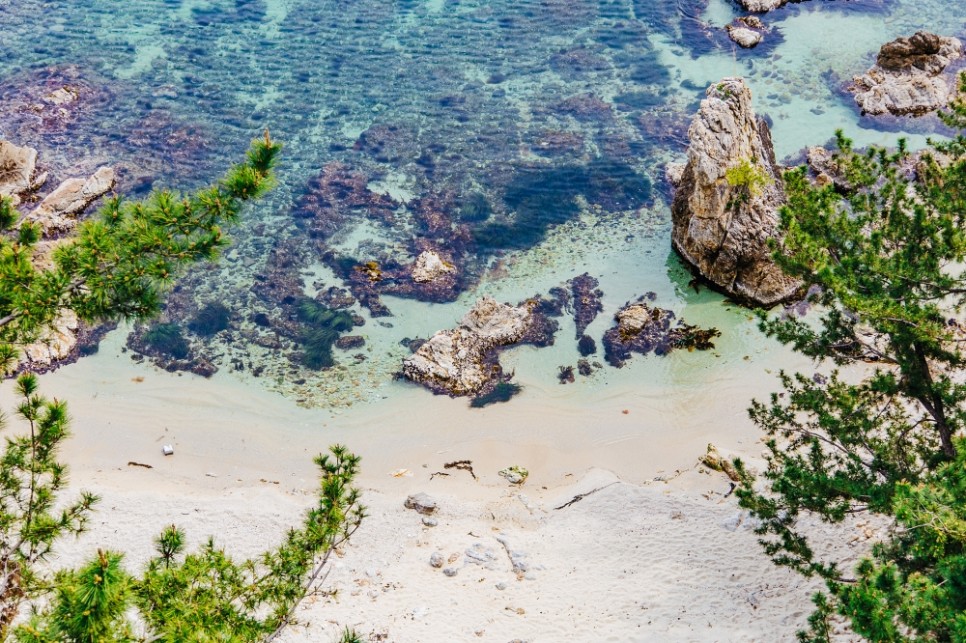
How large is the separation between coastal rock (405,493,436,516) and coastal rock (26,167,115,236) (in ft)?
54.2

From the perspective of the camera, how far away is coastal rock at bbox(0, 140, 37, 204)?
28516 mm

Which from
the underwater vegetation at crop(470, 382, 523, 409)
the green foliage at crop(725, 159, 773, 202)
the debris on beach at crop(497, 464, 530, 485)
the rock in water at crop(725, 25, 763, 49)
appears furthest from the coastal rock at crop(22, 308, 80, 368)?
the rock in water at crop(725, 25, 763, 49)

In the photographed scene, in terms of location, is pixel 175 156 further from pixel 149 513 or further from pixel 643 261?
pixel 643 261

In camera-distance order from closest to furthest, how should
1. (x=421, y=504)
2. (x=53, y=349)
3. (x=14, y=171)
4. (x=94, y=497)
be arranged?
1. (x=94, y=497)
2. (x=421, y=504)
3. (x=53, y=349)
4. (x=14, y=171)

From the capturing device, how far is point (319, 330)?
965 inches

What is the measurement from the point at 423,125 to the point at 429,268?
9.71 metres

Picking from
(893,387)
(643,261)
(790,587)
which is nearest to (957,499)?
(893,387)

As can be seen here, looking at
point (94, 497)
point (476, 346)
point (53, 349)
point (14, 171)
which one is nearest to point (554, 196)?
point (476, 346)

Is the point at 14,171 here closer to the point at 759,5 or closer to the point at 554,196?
the point at 554,196

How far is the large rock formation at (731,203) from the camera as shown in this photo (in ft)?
78.1

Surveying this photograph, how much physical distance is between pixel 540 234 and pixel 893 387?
49.8 ft

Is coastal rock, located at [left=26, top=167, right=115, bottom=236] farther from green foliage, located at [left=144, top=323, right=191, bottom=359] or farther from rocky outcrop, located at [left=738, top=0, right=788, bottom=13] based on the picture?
rocky outcrop, located at [left=738, top=0, right=788, bottom=13]

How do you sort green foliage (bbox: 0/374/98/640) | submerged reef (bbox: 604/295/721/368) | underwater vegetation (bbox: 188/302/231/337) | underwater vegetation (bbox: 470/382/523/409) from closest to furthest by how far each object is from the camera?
green foliage (bbox: 0/374/98/640) < underwater vegetation (bbox: 470/382/523/409) < submerged reef (bbox: 604/295/721/368) < underwater vegetation (bbox: 188/302/231/337)

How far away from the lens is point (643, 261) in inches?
1034
